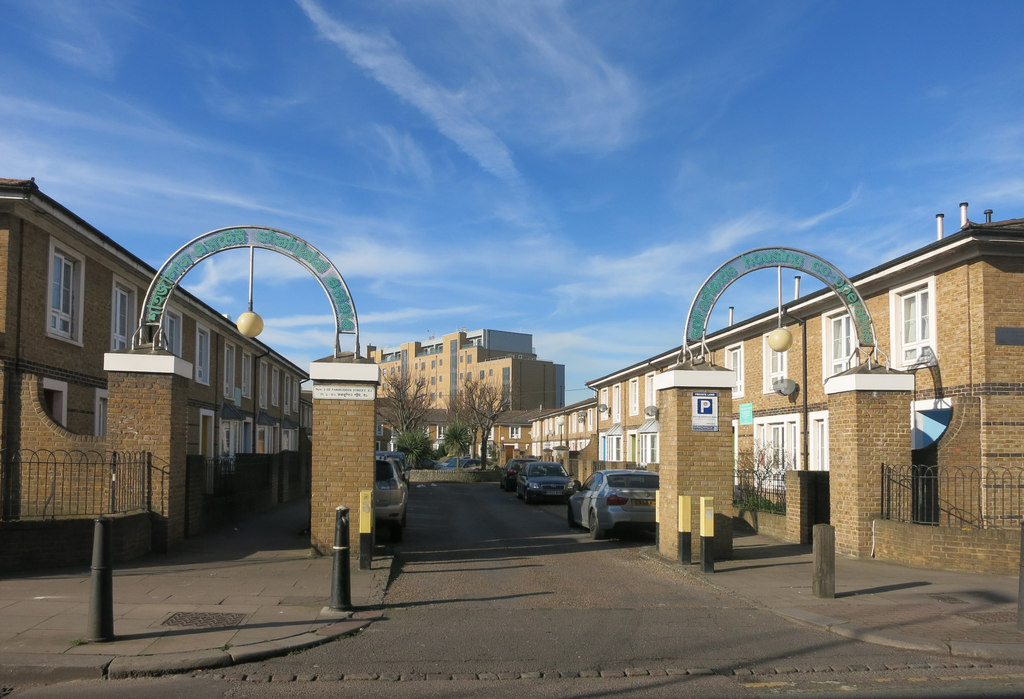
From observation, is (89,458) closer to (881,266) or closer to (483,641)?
(483,641)

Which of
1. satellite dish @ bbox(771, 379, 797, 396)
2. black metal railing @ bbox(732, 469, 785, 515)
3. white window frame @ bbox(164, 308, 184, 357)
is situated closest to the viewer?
black metal railing @ bbox(732, 469, 785, 515)

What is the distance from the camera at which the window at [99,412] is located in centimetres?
1697

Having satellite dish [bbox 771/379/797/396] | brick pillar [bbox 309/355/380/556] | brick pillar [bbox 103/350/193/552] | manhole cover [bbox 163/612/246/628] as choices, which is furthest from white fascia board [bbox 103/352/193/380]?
satellite dish [bbox 771/379/797/396]

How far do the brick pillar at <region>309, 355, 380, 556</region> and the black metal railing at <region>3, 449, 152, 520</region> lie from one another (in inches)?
102

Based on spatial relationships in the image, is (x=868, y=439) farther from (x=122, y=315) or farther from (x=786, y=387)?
(x=122, y=315)

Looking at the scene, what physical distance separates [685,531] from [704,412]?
191 cm

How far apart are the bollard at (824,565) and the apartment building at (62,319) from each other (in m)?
10.3

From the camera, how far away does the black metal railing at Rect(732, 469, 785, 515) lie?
18.2m

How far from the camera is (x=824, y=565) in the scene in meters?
9.92

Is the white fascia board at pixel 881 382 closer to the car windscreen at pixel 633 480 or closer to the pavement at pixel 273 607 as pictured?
the pavement at pixel 273 607

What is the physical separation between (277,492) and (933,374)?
1706 cm

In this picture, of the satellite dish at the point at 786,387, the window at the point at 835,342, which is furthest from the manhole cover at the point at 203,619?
the satellite dish at the point at 786,387

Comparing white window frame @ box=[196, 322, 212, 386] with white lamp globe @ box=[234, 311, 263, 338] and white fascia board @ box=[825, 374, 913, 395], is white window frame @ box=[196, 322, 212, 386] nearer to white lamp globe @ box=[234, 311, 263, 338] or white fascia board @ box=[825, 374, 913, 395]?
white lamp globe @ box=[234, 311, 263, 338]

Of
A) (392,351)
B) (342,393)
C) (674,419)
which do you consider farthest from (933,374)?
(392,351)
